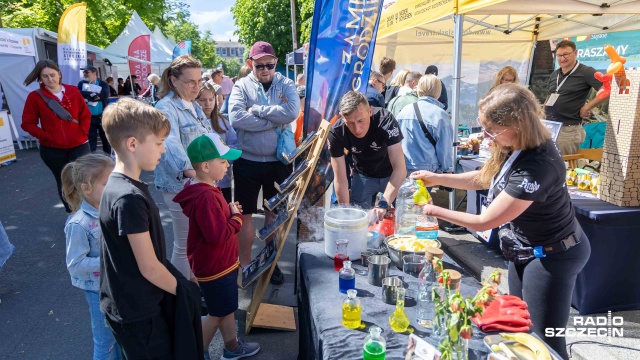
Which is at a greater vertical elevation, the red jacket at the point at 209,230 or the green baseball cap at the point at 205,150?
the green baseball cap at the point at 205,150

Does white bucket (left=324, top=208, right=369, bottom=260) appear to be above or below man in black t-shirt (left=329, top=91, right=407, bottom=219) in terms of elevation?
below

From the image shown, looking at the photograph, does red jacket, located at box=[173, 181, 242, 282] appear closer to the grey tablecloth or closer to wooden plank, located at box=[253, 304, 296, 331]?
the grey tablecloth

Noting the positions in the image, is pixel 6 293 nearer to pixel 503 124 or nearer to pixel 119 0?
pixel 503 124

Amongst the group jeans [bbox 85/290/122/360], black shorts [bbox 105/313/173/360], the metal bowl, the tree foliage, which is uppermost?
the tree foliage

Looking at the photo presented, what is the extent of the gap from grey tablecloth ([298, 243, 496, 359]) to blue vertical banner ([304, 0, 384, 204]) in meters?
1.44

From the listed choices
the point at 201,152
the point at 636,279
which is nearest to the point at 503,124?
the point at 201,152

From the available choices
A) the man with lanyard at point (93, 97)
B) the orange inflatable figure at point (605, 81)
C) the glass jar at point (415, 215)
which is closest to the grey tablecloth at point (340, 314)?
the glass jar at point (415, 215)

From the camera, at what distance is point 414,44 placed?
8.63 metres

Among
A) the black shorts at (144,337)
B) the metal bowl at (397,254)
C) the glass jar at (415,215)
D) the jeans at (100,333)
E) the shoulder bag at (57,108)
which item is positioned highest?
the shoulder bag at (57,108)

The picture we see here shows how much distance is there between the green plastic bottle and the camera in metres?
1.34

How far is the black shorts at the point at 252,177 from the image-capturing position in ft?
11.2

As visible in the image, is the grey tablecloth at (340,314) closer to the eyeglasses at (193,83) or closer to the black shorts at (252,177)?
the black shorts at (252,177)

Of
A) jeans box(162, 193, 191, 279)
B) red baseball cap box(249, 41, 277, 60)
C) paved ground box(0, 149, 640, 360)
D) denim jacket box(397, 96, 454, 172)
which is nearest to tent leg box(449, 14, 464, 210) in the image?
denim jacket box(397, 96, 454, 172)

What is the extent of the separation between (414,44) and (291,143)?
20.5 feet
